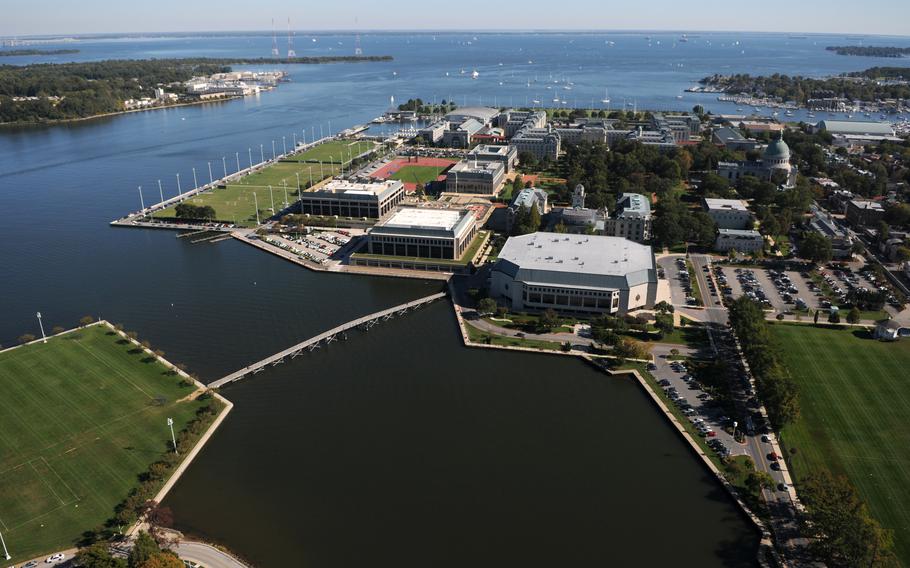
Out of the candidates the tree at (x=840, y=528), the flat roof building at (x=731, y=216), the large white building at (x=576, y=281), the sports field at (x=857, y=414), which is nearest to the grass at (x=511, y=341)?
the large white building at (x=576, y=281)

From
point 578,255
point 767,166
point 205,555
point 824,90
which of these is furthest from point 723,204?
point 824,90

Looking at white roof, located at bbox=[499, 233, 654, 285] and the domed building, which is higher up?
the domed building

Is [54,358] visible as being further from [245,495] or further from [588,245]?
[588,245]

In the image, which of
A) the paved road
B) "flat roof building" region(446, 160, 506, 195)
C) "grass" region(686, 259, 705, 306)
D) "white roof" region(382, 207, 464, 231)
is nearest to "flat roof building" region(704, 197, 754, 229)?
"grass" region(686, 259, 705, 306)

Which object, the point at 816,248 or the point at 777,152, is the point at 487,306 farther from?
the point at 777,152

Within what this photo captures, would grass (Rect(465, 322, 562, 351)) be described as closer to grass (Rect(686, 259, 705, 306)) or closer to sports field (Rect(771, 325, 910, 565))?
grass (Rect(686, 259, 705, 306))

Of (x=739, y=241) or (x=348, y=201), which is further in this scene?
(x=348, y=201)
